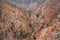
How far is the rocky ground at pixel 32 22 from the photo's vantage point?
7.85m

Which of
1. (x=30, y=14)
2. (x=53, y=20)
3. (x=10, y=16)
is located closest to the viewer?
(x=53, y=20)

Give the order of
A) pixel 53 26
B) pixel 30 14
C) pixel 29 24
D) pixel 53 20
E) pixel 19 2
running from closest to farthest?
1. pixel 53 26
2. pixel 53 20
3. pixel 29 24
4. pixel 30 14
5. pixel 19 2

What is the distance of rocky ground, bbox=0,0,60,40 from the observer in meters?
7.85

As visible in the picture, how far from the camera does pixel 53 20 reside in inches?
331

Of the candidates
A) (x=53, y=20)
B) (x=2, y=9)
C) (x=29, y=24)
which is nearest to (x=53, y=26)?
(x=53, y=20)

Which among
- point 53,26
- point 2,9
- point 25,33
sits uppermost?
point 2,9

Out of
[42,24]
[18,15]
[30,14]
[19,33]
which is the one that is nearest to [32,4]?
[30,14]

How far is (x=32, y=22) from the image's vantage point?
32.0 feet

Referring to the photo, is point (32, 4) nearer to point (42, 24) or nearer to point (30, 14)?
point (30, 14)

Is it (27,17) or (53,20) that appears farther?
(27,17)

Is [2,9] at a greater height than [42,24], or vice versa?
[2,9]

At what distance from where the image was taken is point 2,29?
8016mm

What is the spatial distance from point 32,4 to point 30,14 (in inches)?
34.5

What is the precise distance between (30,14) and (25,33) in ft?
6.59
